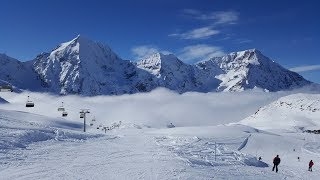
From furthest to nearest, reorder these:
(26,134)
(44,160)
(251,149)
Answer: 1. (251,149)
2. (26,134)
3. (44,160)

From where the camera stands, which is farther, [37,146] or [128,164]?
[37,146]

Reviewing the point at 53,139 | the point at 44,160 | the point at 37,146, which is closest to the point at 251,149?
the point at 53,139

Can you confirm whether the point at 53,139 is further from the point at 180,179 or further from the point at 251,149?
the point at 251,149

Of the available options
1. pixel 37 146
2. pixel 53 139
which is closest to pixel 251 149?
pixel 53 139

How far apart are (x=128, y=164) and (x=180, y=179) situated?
5951mm

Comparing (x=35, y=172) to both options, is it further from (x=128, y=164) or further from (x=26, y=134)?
(x=26, y=134)

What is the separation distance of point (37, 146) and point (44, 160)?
7.82m

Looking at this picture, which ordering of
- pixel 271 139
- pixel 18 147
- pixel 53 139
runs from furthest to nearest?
pixel 271 139 → pixel 53 139 → pixel 18 147

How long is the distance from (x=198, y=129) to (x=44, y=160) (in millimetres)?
68537

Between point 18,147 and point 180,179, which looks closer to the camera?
point 180,179

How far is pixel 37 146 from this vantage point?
3700 cm

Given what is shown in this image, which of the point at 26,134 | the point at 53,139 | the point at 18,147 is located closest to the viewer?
the point at 18,147

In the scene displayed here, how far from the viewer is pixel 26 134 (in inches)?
1626

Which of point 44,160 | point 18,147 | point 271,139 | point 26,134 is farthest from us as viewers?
point 271,139
